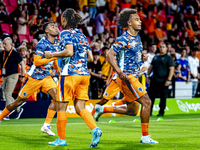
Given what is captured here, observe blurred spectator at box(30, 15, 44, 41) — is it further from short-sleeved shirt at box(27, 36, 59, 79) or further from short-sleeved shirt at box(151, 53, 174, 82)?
short-sleeved shirt at box(27, 36, 59, 79)

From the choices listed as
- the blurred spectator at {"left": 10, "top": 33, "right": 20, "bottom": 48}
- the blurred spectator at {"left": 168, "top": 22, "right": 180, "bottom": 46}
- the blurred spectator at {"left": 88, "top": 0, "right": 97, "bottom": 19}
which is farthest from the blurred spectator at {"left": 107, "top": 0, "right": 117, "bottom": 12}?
the blurred spectator at {"left": 10, "top": 33, "right": 20, "bottom": 48}

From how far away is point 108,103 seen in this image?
44.1 feet

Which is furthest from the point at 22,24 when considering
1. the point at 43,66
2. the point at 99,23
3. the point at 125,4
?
the point at 43,66

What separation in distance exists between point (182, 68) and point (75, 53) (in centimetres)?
1116

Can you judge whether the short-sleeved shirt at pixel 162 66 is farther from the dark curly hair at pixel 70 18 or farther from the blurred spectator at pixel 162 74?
the dark curly hair at pixel 70 18

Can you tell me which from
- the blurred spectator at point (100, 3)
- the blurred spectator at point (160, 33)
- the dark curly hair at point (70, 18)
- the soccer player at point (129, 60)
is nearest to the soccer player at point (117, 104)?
the soccer player at point (129, 60)

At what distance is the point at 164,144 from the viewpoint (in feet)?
20.0

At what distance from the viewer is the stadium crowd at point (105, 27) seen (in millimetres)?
14172

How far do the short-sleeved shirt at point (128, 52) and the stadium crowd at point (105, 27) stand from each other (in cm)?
615

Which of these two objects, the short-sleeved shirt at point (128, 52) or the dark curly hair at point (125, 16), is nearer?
the short-sleeved shirt at point (128, 52)

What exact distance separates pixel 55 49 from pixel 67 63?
2.20 meters

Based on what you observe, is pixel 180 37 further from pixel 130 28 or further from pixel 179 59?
pixel 130 28

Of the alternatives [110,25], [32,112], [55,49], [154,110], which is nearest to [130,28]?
[55,49]

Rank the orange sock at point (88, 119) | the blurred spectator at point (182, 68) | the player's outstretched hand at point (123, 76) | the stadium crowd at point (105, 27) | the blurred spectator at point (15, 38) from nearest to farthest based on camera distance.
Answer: the orange sock at point (88, 119)
the player's outstretched hand at point (123, 76)
the stadium crowd at point (105, 27)
the blurred spectator at point (15, 38)
the blurred spectator at point (182, 68)
